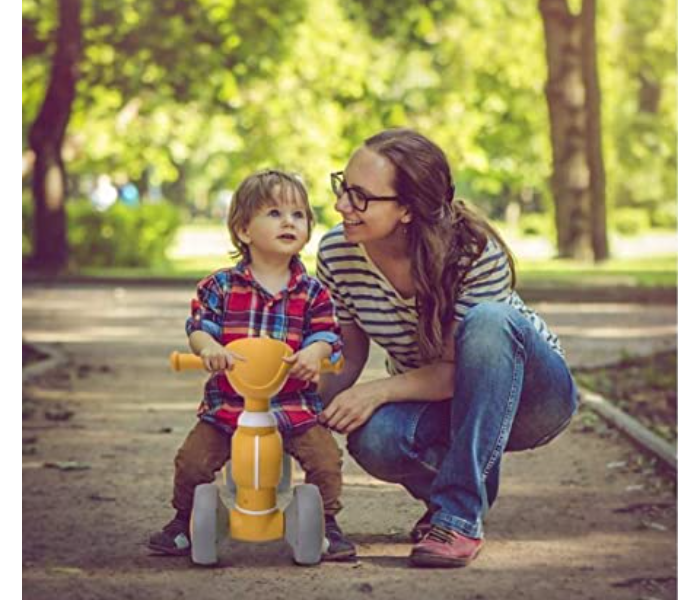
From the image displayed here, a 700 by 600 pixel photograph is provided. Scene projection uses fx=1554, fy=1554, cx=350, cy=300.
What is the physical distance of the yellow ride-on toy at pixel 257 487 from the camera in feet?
13.8

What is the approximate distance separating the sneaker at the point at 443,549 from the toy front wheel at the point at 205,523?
586mm

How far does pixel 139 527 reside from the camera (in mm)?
5410

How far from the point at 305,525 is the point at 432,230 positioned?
3.00 feet

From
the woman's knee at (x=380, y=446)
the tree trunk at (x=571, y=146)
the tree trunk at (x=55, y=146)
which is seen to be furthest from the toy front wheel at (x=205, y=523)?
the tree trunk at (x=571, y=146)

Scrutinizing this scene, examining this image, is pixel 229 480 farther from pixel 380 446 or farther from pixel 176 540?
pixel 380 446

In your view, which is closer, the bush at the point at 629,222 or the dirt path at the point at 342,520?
the dirt path at the point at 342,520

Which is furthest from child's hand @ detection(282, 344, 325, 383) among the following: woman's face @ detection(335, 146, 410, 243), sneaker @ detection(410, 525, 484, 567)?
sneaker @ detection(410, 525, 484, 567)

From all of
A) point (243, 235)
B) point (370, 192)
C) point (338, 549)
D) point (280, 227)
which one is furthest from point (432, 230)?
point (338, 549)

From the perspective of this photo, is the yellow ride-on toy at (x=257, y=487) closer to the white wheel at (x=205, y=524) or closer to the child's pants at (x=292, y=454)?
the white wheel at (x=205, y=524)

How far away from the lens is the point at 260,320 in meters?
4.44

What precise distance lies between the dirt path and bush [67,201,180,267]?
16211mm

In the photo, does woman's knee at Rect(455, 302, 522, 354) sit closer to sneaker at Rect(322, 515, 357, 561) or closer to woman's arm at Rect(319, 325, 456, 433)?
woman's arm at Rect(319, 325, 456, 433)

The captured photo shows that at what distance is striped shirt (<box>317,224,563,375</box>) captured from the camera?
459 cm
